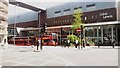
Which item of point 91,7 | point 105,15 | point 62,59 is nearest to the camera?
point 62,59

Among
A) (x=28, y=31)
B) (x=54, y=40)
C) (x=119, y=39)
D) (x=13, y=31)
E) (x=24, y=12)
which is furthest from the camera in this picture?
(x=24, y=12)

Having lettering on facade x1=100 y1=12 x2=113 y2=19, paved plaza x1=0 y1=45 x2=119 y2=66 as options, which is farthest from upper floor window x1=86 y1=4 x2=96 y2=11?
paved plaza x1=0 y1=45 x2=119 y2=66

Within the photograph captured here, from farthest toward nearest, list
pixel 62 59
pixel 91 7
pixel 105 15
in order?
1. pixel 91 7
2. pixel 105 15
3. pixel 62 59

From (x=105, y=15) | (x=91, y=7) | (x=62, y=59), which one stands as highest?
(x=91, y=7)

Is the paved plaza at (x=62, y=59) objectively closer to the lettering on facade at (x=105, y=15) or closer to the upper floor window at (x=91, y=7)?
the lettering on facade at (x=105, y=15)

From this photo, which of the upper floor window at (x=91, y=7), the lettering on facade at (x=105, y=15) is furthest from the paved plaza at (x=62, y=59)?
the upper floor window at (x=91, y=7)

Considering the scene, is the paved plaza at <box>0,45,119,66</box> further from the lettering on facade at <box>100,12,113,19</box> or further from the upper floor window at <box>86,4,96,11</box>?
the upper floor window at <box>86,4,96,11</box>

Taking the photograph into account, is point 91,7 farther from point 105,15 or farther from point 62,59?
point 62,59

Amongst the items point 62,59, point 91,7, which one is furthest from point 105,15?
point 62,59

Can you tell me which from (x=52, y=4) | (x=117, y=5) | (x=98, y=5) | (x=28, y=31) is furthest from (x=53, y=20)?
(x=117, y=5)

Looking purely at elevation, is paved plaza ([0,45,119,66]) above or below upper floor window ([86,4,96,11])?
below

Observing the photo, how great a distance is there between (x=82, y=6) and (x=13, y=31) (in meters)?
34.4

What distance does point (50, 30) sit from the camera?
74.2 metres

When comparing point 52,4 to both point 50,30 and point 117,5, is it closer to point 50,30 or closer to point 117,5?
point 50,30
